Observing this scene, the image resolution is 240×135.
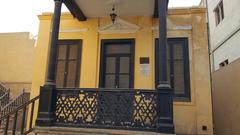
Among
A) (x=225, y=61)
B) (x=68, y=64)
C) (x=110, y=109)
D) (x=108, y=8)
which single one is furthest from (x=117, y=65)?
(x=225, y=61)

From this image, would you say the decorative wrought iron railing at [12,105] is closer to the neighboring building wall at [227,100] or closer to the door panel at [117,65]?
the door panel at [117,65]

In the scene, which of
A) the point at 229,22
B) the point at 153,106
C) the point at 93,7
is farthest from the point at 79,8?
the point at 229,22

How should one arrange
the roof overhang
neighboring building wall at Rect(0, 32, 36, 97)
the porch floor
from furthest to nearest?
neighboring building wall at Rect(0, 32, 36, 97), the roof overhang, the porch floor

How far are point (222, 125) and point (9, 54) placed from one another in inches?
543

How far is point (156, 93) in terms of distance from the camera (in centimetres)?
514

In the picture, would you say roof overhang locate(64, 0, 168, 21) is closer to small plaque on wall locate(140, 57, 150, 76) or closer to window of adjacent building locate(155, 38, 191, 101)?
window of adjacent building locate(155, 38, 191, 101)

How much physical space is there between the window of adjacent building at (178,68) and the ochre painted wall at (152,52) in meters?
0.14

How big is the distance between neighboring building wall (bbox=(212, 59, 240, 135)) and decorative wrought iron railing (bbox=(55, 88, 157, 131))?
12.7 ft

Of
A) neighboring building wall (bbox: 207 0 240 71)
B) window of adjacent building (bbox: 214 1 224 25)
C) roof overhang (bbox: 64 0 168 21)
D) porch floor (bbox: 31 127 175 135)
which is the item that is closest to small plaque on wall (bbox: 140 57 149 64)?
roof overhang (bbox: 64 0 168 21)

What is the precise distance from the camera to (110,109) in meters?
5.40

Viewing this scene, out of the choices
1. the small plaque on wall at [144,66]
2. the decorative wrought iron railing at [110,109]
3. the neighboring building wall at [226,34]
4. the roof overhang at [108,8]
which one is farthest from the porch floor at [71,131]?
the neighboring building wall at [226,34]

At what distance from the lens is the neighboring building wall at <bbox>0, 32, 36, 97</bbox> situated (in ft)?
49.6

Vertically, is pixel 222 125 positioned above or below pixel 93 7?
below

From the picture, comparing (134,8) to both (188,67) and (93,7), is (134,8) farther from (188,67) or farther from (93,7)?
(188,67)
